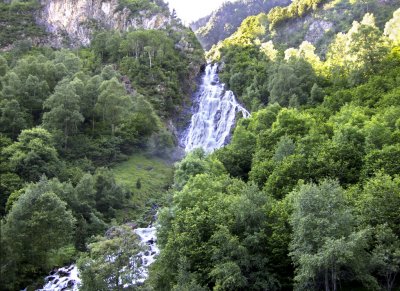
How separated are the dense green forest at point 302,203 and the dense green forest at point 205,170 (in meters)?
0.18

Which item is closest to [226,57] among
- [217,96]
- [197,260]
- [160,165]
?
[217,96]

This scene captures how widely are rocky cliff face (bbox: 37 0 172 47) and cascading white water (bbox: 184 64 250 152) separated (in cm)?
4195

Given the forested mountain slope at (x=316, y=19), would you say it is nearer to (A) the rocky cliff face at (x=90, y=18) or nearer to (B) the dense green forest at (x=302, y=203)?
(A) the rocky cliff face at (x=90, y=18)

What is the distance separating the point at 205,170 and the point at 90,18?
357 feet

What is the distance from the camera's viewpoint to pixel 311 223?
3112cm

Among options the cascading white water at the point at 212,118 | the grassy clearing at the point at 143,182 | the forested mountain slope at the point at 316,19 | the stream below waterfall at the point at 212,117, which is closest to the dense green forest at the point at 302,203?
the grassy clearing at the point at 143,182

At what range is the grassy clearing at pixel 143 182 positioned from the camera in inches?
2665

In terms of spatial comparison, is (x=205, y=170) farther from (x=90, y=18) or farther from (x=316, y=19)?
(x=316, y=19)

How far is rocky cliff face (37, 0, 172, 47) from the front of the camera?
→ 140375mm

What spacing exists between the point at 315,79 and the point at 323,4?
89.0 metres

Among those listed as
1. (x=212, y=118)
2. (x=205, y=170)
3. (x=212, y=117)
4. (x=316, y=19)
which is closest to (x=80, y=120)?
(x=212, y=118)

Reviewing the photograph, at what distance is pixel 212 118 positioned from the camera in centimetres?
10344

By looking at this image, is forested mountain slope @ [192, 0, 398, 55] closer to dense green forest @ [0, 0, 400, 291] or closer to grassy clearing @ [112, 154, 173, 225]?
dense green forest @ [0, 0, 400, 291]

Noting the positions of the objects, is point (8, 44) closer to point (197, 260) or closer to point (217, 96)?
point (217, 96)
